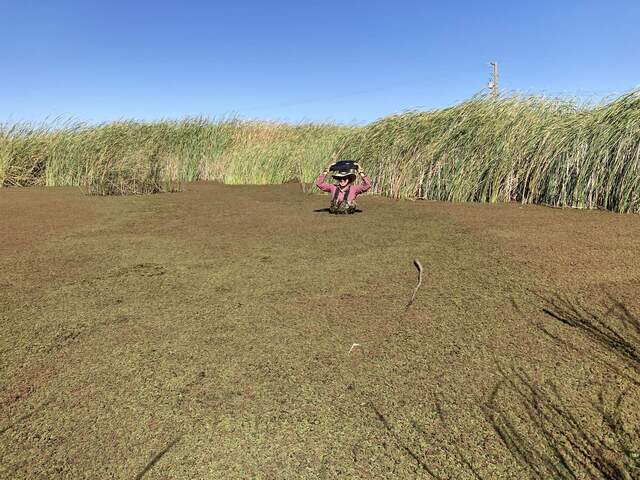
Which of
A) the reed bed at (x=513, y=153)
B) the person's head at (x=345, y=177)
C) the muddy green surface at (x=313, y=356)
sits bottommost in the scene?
the muddy green surface at (x=313, y=356)

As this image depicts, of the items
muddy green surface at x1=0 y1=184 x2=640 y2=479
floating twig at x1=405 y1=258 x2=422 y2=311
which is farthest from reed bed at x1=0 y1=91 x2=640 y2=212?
floating twig at x1=405 y1=258 x2=422 y2=311

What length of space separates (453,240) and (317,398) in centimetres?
195

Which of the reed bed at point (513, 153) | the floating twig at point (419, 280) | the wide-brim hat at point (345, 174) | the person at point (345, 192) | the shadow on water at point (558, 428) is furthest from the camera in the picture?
the wide-brim hat at point (345, 174)

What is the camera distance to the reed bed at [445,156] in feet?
13.7

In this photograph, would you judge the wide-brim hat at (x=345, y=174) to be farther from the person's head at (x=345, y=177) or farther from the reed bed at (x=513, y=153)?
the reed bed at (x=513, y=153)

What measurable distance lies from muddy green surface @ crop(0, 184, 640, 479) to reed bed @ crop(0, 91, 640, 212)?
162 centimetres

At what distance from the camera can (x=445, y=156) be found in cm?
511

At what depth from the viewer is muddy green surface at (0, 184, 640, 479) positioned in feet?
3.37

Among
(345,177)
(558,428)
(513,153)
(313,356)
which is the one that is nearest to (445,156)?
(513,153)

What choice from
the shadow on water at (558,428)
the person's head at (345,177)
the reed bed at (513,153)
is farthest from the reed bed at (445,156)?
the shadow on water at (558,428)

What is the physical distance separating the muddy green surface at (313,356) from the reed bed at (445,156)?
1624mm

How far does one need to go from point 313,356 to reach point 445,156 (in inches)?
162

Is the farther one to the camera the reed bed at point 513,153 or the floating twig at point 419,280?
the reed bed at point 513,153

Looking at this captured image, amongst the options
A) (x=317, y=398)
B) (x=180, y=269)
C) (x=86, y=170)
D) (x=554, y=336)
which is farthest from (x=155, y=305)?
(x=86, y=170)
